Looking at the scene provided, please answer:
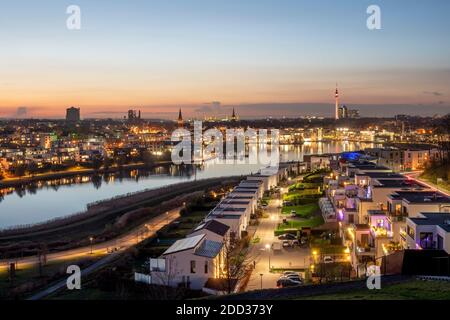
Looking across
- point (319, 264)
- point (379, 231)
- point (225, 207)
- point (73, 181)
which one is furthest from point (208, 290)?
point (73, 181)

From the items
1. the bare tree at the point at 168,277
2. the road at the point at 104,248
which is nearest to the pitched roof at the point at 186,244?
Answer: the bare tree at the point at 168,277

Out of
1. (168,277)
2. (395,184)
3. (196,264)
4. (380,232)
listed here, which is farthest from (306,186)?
(168,277)

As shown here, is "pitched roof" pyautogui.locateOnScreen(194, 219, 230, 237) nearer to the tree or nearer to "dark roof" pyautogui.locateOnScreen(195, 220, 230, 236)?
"dark roof" pyautogui.locateOnScreen(195, 220, 230, 236)

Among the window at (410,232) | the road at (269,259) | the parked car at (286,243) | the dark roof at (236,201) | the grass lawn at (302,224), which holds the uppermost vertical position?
the window at (410,232)

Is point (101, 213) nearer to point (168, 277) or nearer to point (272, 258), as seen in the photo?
point (272, 258)

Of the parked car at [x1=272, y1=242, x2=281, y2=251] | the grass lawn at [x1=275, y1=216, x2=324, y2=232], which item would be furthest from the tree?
the grass lawn at [x1=275, y1=216, x2=324, y2=232]

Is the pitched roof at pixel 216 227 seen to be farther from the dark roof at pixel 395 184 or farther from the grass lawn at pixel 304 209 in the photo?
the grass lawn at pixel 304 209

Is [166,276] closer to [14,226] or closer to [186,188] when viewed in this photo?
[14,226]
